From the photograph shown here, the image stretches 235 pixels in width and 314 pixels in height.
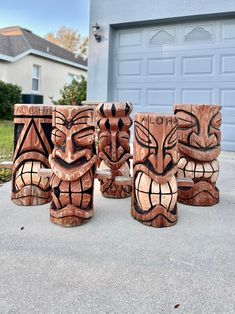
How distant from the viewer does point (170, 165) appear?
2.11m

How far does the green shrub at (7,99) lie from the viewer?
444 inches

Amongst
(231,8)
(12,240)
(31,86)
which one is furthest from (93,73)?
(31,86)

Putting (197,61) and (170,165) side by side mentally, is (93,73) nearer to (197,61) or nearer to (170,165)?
(197,61)

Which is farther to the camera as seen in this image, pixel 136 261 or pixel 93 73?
pixel 93 73

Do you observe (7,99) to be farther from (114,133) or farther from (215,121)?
(215,121)

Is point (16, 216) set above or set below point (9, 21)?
below

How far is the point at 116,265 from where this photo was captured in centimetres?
158

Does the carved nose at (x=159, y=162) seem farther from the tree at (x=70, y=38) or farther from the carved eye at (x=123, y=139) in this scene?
the tree at (x=70, y=38)

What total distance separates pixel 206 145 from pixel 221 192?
72cm

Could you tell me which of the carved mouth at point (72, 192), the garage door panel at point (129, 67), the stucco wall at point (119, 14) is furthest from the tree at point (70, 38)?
the carved mouth at point (72, 192)

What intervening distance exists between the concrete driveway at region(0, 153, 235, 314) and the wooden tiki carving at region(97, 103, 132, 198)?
500mm

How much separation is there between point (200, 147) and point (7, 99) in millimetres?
10448

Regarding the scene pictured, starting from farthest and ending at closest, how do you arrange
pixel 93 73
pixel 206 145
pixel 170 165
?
pixel 93 73 < pixel 206 145 < pixel 170 165

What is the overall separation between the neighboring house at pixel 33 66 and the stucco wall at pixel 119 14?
21.5ft
